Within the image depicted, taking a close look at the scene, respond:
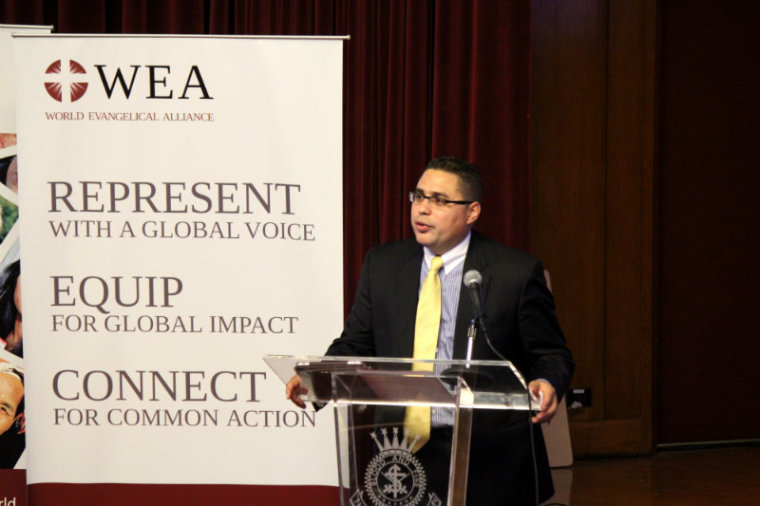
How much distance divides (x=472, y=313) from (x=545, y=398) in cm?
42

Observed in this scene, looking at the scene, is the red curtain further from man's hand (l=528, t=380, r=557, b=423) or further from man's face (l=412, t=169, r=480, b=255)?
man's hand (l=528, t=380, r=557, b=423)

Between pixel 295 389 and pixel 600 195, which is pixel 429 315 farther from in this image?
pixel 600 195

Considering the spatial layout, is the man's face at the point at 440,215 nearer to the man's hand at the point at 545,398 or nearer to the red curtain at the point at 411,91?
the man's hand at the point at 545,398

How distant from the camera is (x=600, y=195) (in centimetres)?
571

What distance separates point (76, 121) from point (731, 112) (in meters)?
4.14

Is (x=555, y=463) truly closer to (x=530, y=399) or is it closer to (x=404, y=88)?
(x=404, y=88)

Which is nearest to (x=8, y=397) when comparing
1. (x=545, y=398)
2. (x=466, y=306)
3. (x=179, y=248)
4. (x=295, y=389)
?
(x=179, y=248)

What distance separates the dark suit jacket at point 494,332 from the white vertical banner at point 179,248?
1.40ft

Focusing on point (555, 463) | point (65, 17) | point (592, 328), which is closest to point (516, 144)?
point (592, 328)

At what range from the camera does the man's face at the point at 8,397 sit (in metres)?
3.74

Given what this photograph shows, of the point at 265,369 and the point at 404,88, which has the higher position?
the point at 404,88

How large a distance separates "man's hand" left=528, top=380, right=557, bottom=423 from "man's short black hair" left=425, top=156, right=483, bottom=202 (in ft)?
2.29

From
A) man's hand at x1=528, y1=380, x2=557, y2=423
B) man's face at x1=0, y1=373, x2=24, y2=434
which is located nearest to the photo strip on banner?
man's face at x1=0, y1=373, x2=24, y2=434

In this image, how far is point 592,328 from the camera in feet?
18.9
